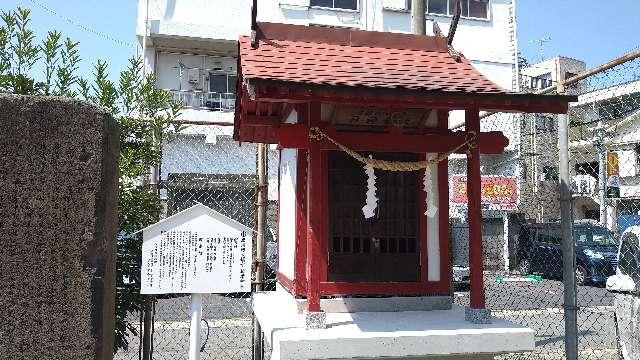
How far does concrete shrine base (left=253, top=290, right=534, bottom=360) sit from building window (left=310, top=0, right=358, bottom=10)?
18809mm

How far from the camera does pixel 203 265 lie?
4.29 meters

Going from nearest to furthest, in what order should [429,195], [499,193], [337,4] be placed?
[429,195] < [499,193] < [337,4]

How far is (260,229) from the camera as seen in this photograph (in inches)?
226

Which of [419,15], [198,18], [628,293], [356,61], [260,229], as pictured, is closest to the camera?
[628,293]

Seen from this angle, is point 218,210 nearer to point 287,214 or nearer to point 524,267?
point 287,214

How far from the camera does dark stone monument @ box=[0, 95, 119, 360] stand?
3.50 meters

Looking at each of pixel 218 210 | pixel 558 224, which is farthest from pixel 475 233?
pixel 558 224

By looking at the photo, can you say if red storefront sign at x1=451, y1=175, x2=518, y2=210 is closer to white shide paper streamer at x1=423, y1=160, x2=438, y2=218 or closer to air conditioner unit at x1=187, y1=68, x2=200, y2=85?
air conditioner unit at x1=187, y1=68, x2=200, y2=85

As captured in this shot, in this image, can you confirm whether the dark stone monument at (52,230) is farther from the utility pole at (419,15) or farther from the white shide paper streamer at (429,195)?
the utility pole at (419,15)

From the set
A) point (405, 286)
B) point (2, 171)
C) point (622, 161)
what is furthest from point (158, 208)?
point (622, 161)

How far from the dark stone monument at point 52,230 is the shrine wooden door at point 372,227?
2.21m

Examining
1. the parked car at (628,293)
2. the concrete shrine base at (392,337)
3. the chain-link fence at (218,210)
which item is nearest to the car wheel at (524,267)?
the chain-link fence at (218,210)

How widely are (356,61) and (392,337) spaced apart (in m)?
2.62

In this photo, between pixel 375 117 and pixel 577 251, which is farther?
pixel 577 251
